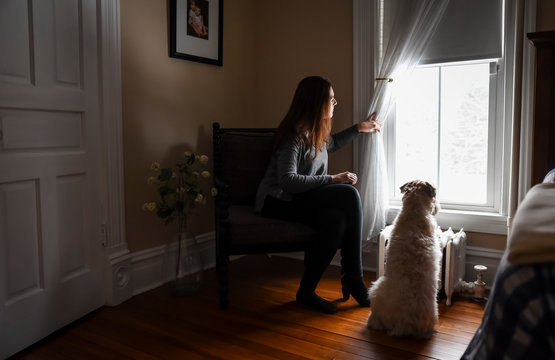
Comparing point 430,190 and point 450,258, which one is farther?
point 450,258

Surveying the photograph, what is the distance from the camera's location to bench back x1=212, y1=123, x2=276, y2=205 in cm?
301

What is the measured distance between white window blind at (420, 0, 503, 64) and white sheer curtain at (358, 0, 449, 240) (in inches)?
3.3

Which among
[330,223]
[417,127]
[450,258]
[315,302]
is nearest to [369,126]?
[417,127]

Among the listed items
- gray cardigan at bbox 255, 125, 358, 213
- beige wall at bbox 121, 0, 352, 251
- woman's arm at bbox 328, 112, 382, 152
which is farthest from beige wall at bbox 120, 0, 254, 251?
woman's arm at bbox 328, 112, 382, 152

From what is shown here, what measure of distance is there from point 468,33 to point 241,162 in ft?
5.11

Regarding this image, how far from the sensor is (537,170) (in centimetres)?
215

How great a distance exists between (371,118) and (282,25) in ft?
3.40

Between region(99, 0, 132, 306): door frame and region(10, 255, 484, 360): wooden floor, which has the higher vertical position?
region(99, 0, 132, 306): door frame

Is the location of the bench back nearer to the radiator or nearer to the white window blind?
the radiator

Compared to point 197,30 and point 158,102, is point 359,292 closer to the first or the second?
point 158,102

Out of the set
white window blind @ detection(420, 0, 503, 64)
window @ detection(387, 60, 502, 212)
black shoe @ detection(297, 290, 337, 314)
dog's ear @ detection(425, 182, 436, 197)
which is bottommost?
black shoe @ detection(297, 290, 337, 314)

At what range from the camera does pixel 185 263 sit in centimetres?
276

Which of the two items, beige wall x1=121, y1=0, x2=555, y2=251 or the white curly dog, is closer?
the white curly dog

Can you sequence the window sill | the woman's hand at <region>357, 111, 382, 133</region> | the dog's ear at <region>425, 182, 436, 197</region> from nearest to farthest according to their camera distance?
the dog's ear at <region>425, 182, 436, 197</region>
the window sill
the woman's hand at <region>357, 111, 382, 133</region>
